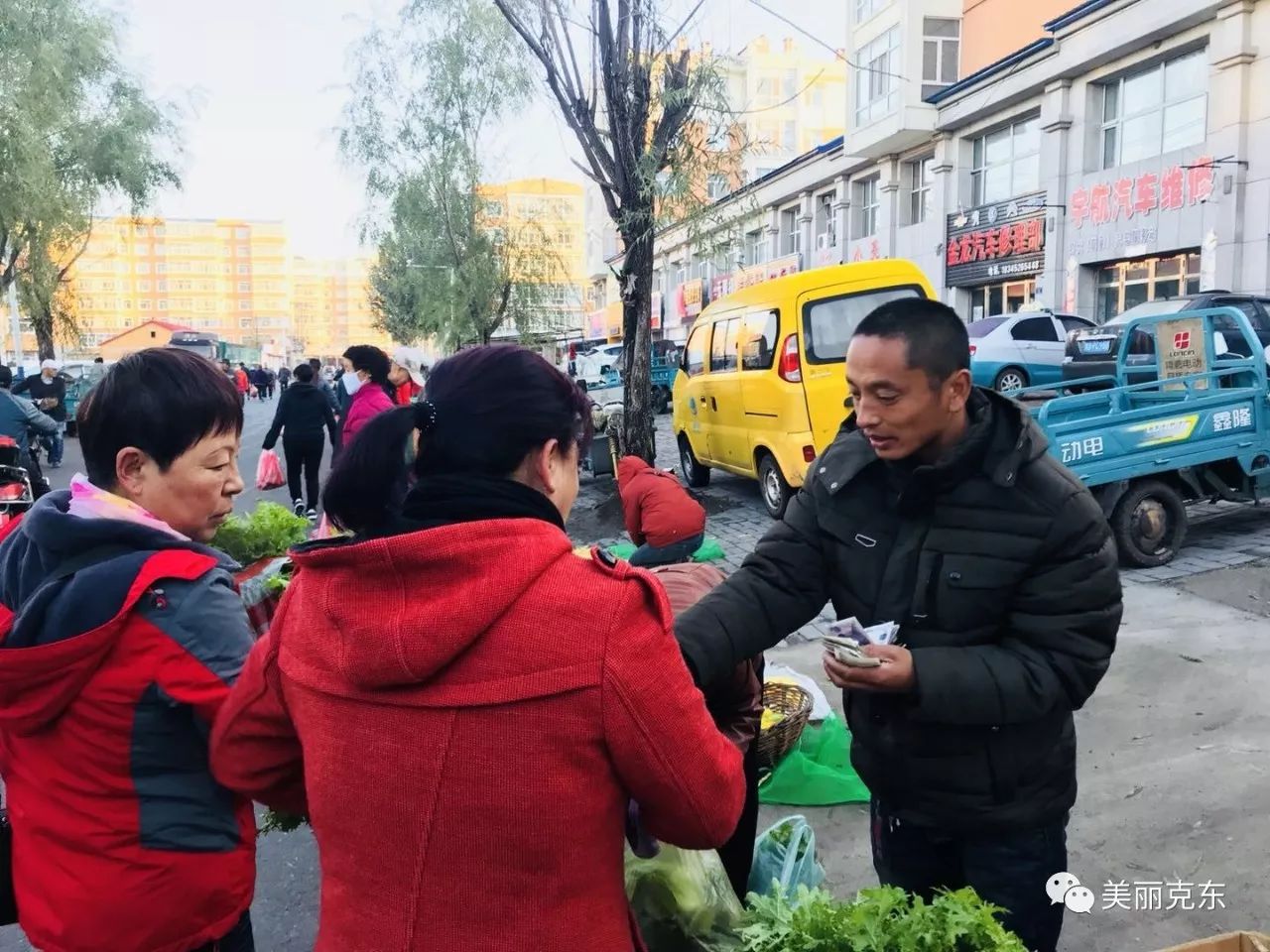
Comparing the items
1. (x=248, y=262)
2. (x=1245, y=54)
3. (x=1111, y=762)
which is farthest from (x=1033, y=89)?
(x=248, y=262)

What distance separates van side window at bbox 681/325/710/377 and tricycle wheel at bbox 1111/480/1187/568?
16.1 feet

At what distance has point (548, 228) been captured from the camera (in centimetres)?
2002

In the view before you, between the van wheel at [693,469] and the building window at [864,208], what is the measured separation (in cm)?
1975

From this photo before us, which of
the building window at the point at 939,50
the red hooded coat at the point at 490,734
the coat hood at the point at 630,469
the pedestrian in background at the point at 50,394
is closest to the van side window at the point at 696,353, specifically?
the coat hood at the point at 630,469

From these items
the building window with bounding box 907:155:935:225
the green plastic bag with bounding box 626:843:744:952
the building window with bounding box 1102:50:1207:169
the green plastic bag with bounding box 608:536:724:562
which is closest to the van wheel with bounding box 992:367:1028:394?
the building window with bounding box 1102:50:1207:169

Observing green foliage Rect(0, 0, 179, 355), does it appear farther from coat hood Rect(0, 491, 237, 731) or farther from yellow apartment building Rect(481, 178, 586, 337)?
coat hood Rect(0, 491, 237, 731)

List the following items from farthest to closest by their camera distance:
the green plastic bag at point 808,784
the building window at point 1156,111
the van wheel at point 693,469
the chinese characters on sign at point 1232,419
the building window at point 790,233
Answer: the building window at point 790,233
the building window at point 1156,111
the van wheel at point 693,469
the chinese characters on sign at point 1232,419
the green plastic bag at point 808,784

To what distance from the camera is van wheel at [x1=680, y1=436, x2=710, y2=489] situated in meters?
11.5

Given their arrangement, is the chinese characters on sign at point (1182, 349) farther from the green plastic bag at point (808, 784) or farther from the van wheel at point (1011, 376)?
the van wheel at point (1011, 376)

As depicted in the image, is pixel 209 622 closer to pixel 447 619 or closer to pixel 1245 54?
pixel 447 619

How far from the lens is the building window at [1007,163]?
73.2 ft

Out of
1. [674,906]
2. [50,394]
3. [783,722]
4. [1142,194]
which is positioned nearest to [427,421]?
[674,906]

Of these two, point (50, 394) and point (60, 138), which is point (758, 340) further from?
point (60, 138)

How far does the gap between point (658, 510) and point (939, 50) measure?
994 inches
